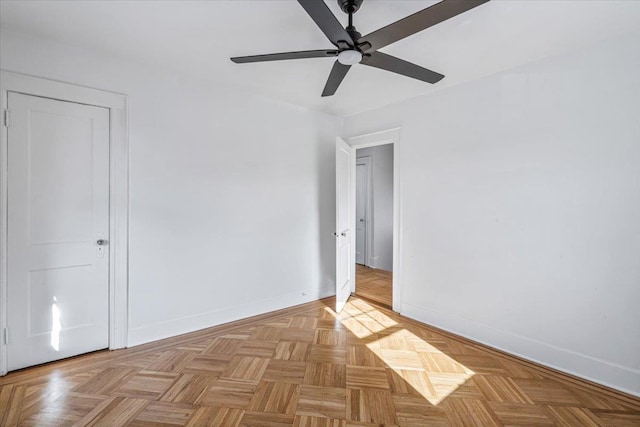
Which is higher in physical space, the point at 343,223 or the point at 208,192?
the point at 208,192

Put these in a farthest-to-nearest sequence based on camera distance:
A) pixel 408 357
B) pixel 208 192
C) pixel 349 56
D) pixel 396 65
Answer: pixel 208 192, pixel 408 357, pixel 396 65, pixel 349 56

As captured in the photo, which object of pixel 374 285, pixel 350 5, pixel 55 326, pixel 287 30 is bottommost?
pixel 374 285

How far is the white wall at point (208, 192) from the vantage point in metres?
2.59

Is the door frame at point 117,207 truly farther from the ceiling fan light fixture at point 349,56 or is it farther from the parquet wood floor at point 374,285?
the parquet wood floor at point 374,285

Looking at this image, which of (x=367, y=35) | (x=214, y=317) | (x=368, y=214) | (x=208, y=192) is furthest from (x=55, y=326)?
(x=368, y=214)

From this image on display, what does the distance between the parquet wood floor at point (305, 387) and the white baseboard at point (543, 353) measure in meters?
0.09

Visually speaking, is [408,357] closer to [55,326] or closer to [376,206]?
[55,326]

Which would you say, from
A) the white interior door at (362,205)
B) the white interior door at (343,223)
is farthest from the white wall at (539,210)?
the white interior door at (362,205)

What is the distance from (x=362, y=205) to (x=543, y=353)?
3.86 m

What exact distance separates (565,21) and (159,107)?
10.2 ft

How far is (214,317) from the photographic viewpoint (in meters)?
3.06

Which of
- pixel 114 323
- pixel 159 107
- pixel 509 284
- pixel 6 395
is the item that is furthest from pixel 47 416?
pixel 509 284

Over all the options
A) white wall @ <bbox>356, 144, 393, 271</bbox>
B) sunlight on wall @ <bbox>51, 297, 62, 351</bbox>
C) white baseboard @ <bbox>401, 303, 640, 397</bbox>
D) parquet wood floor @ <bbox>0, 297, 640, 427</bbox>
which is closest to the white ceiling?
sunlight on wall @ <bbox>51, 297, 62, 351</bbox>

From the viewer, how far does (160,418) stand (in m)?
1.78
